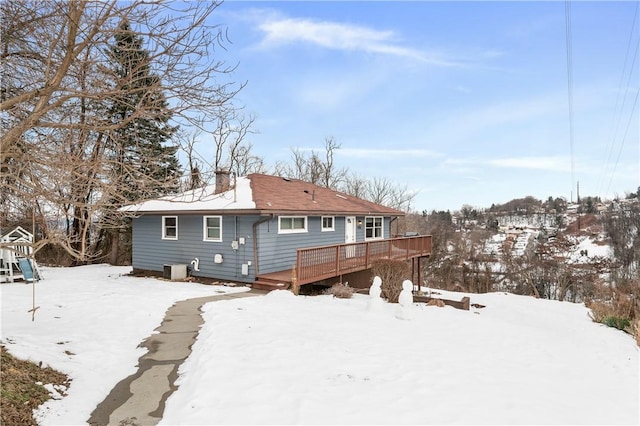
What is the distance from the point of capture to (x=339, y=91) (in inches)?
701

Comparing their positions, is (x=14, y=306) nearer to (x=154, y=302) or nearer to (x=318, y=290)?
(x=154, y=302)

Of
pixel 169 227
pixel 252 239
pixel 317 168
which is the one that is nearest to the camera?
pixel 252 239

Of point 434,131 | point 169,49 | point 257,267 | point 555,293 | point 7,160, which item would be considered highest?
point 434,131

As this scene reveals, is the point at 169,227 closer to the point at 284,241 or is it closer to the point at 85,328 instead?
the point at 284,241

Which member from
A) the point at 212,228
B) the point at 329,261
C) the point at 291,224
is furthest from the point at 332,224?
the point at 212,228

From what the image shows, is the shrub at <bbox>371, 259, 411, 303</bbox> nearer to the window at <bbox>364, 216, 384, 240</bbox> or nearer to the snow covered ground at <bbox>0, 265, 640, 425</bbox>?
the snow covered ground at <bbox>0, 265, 640, 425</bbox>

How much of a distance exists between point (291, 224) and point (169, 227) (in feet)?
15.7

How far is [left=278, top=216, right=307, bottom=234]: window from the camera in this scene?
13.4 meters

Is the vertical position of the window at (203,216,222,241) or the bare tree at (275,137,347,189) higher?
the bare tree at (275,137,347,189)

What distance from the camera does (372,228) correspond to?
19438mm

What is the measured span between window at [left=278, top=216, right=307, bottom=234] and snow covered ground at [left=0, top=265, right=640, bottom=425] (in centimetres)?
447

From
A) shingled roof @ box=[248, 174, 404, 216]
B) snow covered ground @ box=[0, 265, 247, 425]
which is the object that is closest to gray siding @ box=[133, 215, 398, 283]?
shingled roof @ box=[248, 174, 404, 216]

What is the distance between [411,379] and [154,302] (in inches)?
272

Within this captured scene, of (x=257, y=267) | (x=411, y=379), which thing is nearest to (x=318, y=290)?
(x=257, y=267)
